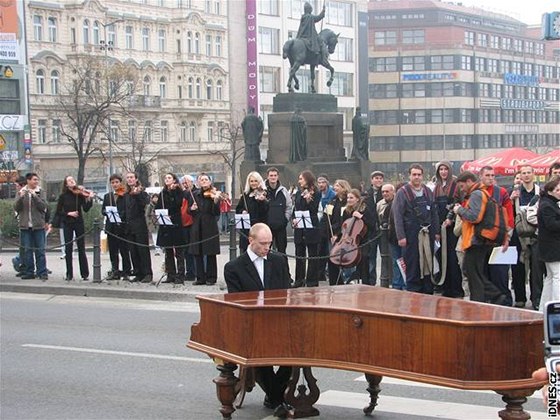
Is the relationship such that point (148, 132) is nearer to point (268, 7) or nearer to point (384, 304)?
point (268, 7)

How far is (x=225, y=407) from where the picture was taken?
8.16 metres

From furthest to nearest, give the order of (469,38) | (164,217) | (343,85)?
1. (469,38)
2. (343,85)
3. (164,217)

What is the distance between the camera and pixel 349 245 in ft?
51.7

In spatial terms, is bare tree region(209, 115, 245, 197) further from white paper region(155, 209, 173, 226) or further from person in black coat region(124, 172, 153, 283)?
white paper region(155, 209, 173, 226)

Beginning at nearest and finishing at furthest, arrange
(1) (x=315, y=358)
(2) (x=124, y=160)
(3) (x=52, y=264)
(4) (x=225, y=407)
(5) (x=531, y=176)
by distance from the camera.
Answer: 1. (1) (x=315, y=358)
2. (4) (x=225, y=407)
3. (5) (x=531, y=176)
4. (3) (x=52, y=264)
5. (2) (x=124, y=160)

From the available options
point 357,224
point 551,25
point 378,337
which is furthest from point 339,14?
point 378,337

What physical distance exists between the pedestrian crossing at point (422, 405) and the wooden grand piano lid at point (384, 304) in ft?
4.04

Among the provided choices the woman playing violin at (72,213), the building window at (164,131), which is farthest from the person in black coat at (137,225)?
the building window at (164,131)

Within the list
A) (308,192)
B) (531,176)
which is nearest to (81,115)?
(308,192)

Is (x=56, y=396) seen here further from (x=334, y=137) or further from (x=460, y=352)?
(x=334, y=137)

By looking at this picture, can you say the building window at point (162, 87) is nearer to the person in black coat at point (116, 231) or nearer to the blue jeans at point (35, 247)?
the blue jeans at point (35, 247)

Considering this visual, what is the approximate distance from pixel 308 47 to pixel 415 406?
27.1 meters

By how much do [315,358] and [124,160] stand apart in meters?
67.6

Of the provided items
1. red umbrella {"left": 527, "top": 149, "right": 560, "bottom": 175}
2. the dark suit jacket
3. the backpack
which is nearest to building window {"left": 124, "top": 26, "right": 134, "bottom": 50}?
red umbrella {"left": 527, "top": 149, "right": 560, "bottom": 175}
